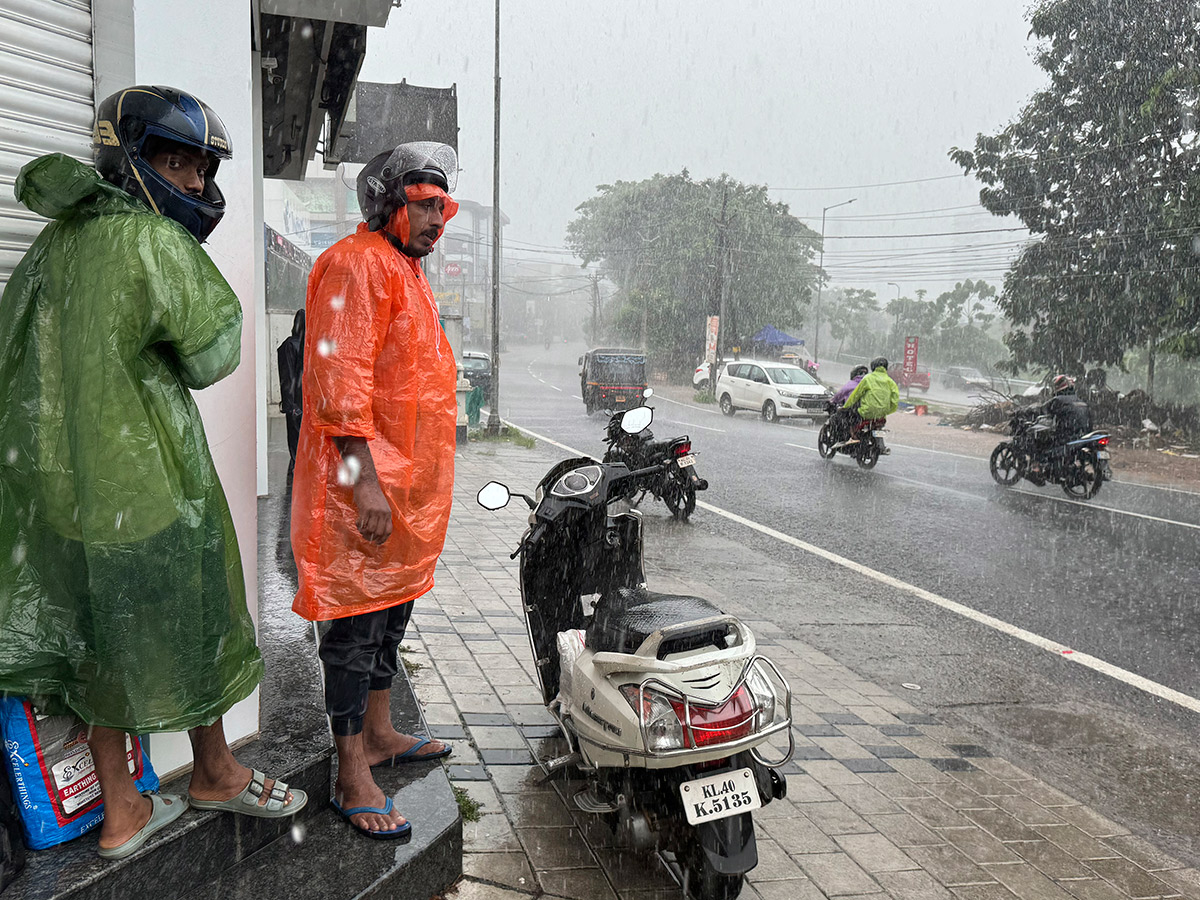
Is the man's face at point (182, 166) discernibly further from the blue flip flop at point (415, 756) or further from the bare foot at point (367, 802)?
the blue flip flop at point (415, 756)

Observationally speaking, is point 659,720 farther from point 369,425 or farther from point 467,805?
point 369,425

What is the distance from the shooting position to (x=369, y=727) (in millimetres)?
2977

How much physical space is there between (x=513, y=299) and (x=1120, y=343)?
283 feet

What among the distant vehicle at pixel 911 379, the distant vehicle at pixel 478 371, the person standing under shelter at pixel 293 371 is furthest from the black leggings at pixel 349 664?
the distant vehicle at pixel 911 379

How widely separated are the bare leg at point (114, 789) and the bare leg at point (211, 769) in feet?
0.60

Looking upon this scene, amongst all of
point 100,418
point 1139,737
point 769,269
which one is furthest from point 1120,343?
point 769,269

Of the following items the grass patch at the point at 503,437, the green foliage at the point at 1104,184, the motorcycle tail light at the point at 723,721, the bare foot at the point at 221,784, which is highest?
the green foliage at the point at 1104,184

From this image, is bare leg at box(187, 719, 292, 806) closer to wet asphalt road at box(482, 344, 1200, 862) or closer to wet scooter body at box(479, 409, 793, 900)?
wet scooter body at box(479, 409, 793, 900)

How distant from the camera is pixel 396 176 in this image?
2.61 meters

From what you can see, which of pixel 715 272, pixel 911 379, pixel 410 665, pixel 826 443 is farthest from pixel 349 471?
pixel 715 272

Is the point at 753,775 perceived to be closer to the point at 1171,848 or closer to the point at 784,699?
the point at 784,699

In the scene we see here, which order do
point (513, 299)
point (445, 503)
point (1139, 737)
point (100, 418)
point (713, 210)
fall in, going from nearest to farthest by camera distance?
point (100, 418)
point (445, 503)
point (1139, 737)
point (713, 210)
point (513, 299)

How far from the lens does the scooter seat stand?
2668mm

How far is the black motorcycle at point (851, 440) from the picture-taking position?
13.9m
